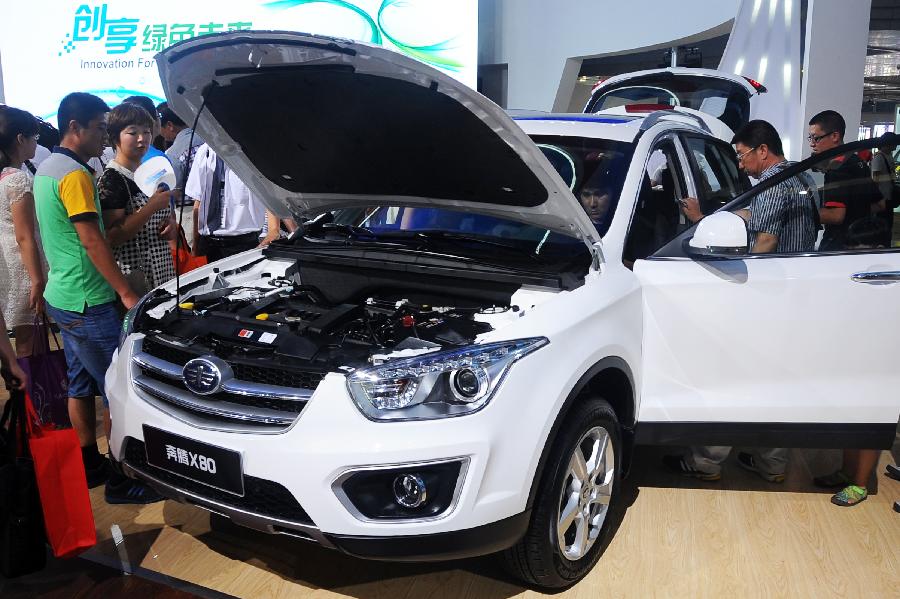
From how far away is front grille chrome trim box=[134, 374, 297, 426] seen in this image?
1997 mm

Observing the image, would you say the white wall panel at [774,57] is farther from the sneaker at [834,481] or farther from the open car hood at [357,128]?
the open car hood at [357,128]

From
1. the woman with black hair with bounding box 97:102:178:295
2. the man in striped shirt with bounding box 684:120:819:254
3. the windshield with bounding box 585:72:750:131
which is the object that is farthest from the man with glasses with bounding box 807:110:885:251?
the windshield with bounding box 585:72:750:131

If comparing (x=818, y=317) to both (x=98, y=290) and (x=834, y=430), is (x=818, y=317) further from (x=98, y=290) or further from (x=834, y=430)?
(x=98, y=290)

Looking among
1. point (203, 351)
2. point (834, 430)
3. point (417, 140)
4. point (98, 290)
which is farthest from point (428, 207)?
point (834, 430)

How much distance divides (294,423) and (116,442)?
0.81 meters

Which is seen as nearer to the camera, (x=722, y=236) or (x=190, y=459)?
(x=190, y=459)

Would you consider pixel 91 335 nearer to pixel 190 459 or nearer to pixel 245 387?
pixel 190 459

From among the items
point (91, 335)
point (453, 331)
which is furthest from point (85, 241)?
point (453, 331)

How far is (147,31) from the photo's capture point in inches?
440

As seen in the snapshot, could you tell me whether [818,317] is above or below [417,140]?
below

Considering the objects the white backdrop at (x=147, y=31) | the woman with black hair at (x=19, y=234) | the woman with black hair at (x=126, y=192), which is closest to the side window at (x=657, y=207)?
the woman with black hair at (x=126, y=192)

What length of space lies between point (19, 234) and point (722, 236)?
10.3 ft

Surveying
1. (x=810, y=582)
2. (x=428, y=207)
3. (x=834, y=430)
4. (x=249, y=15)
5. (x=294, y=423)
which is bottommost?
(x=810, y=582)

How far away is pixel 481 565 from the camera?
101 inches
